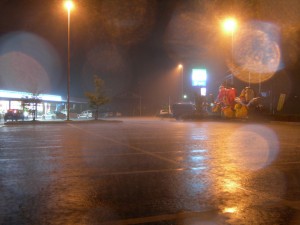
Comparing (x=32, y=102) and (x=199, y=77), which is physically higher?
(x=199, y=77)

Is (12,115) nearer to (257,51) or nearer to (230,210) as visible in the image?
(257,51)

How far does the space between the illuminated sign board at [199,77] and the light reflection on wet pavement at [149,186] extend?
4211 cm

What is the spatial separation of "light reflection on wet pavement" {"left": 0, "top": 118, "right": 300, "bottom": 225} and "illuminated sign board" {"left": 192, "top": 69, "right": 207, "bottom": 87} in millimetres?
42112

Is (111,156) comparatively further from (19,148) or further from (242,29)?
(242,29)

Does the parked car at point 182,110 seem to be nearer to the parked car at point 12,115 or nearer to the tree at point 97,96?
the tree at point 97,96

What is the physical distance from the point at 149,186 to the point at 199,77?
4841 centimetres

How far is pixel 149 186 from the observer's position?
7.47 m

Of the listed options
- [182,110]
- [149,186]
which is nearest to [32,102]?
[182,110]

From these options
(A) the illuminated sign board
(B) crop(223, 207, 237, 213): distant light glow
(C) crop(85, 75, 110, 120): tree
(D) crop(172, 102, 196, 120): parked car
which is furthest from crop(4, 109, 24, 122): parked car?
(B) crop(223, 207, 237, 213): distant light glow

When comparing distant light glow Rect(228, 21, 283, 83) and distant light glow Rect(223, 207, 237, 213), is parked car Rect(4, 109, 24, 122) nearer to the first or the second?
distant light glow Rect(228, 21, 283, 83)

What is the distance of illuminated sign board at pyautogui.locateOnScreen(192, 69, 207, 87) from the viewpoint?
54.5m

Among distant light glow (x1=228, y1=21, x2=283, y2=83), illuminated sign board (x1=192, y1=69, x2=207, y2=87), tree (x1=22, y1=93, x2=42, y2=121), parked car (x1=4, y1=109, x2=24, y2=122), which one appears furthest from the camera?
illuminated sign board (x1=192, y1=69, x2=207, y2=87)

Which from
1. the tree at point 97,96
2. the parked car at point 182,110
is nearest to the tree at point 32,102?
the tree at point 97,96

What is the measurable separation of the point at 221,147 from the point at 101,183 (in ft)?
23.2
